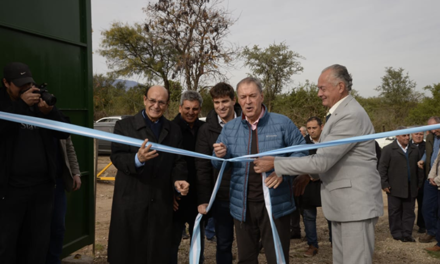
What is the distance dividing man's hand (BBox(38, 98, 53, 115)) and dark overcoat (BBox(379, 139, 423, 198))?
560cm

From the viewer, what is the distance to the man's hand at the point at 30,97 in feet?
9.46

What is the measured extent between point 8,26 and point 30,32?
0.96ft

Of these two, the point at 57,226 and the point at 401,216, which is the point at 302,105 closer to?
the point at 401,216

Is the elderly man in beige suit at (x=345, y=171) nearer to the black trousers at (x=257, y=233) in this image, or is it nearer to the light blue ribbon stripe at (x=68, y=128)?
the black trousers at (x=257, y=233)

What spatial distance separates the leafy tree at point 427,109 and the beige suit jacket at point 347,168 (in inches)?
971

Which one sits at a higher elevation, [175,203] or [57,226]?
[175,203]

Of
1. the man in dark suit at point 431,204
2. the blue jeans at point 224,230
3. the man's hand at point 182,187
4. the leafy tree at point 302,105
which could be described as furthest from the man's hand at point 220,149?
the leafy tree at point 302,105

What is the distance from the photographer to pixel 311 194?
5234mm

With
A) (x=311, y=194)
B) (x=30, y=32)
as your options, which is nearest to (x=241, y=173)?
(x=311, y=194)

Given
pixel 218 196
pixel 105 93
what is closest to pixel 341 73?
pixel 218 196

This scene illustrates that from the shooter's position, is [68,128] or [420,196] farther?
[420,196]

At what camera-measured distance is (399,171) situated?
Result: 21.1ft

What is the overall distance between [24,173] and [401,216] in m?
6.13

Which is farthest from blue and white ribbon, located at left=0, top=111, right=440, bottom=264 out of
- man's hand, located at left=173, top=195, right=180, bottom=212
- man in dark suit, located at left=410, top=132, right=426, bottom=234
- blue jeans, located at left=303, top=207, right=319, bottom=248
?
man in dark suit, located at left=410, top=132, right=426, bottom=234
